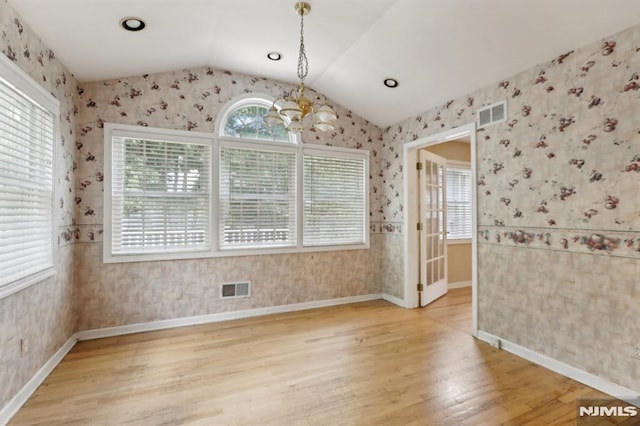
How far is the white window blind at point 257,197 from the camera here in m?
3.84

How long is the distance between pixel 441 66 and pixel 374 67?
70cm

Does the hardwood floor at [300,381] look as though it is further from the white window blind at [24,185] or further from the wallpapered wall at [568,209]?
the white window blind at [24,185]

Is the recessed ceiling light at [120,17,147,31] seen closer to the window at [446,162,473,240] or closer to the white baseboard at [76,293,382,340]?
the white baseboard at [76,293,382,340]

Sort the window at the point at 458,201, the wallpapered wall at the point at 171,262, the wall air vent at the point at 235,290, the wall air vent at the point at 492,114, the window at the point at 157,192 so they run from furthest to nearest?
1. the window at the point at 458,201
2. the wall air vent at the point at 235,290
3. the window at the point at 157,192
4. the wallpapered wall at the point at 171,262
5. the wall air vent at the point at 492,114

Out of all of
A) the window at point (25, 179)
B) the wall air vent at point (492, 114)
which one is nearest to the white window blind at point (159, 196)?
the window at point (25, 179)

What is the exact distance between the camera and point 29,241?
233 centimetres

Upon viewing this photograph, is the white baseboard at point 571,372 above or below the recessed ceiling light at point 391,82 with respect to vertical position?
below

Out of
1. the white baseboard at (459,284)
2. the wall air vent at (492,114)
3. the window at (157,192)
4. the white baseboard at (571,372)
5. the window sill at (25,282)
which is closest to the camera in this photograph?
the window sill at (25,282)

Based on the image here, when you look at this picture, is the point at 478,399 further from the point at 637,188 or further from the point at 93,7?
the point at 93,7

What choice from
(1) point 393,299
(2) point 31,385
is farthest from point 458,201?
(2) point 31,385

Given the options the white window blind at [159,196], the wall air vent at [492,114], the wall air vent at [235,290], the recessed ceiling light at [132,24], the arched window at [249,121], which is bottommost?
the wall air vent at [235,290]

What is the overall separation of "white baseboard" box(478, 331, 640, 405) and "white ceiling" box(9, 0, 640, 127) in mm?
2531

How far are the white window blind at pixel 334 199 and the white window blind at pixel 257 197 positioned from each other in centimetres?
23

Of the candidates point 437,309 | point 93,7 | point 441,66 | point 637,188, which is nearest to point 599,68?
point 637,188
